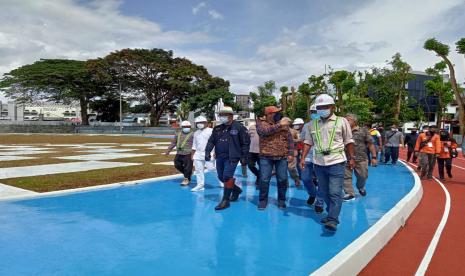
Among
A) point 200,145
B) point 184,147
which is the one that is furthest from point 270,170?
point 184,147

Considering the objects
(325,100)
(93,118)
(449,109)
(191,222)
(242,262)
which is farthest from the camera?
(93,118)

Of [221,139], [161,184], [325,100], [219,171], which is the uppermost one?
[325,100]

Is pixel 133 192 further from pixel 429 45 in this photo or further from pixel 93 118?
pixel 93 118

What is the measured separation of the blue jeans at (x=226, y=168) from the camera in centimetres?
646

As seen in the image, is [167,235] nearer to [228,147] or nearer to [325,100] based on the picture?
[228,147]

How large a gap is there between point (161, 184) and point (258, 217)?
12.8ft

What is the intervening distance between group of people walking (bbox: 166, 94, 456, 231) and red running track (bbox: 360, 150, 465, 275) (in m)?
0.90

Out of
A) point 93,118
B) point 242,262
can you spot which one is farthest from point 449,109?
point 242,262

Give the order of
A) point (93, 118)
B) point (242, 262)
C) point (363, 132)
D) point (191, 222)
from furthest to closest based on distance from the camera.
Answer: point (93, 118) → point (363, 132) → point (191, 222) → point (242, 262)

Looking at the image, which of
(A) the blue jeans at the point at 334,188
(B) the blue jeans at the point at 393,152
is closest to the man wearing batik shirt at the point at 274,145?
(A) the blue jeans at the point at 334,188

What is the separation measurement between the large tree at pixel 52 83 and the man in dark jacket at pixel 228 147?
50.7 metres

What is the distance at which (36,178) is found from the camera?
31.2 feet

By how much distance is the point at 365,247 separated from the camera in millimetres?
4207

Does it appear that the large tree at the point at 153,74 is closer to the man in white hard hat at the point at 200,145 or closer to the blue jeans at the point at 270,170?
the man in white hard hat at the point at 200,145
